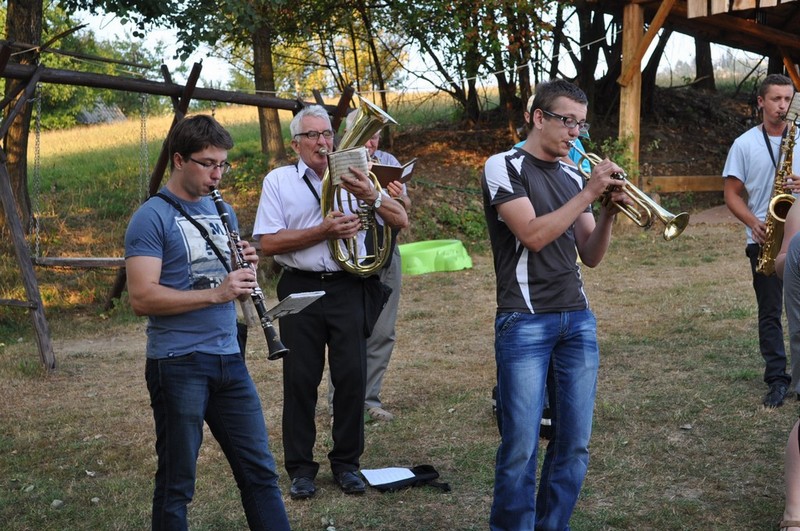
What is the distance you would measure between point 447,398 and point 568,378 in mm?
2926

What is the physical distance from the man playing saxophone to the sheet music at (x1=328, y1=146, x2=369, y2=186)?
8.55 feet

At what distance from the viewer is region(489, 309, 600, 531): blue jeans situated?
345 cm

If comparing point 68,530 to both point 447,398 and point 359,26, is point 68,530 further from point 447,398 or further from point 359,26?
point 359,26

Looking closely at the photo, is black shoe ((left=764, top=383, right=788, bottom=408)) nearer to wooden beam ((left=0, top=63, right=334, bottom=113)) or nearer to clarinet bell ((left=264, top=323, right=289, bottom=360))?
clarinet bell ((left=264, top=323, right=289, bottom=360))

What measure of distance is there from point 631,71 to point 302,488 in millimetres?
10162

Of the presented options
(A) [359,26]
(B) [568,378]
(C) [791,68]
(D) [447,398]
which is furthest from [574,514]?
(A) [359,26]

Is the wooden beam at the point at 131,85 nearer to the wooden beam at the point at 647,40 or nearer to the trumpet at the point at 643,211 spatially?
the wooden beam at the point at 647,40

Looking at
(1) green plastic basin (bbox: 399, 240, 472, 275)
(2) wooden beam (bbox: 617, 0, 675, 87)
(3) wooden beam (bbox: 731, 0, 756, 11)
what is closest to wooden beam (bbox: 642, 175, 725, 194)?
(2) wooden beam (bbox: 617, 0, 675, 87)

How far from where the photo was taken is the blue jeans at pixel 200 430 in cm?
328

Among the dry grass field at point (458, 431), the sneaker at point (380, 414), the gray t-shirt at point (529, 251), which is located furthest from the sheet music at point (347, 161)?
the sneaker at point (380, 414)

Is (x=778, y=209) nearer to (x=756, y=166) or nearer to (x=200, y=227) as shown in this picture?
(x=756, y=166)

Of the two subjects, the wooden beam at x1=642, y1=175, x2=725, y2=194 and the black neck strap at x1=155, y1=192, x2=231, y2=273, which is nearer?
the black neck strap at x1=155, y1=192, x2=231, y2=273

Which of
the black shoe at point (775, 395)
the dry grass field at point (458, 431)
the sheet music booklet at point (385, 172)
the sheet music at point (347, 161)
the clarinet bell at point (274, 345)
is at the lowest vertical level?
the dry grass field at point (458, 431)

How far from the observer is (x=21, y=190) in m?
11.6
